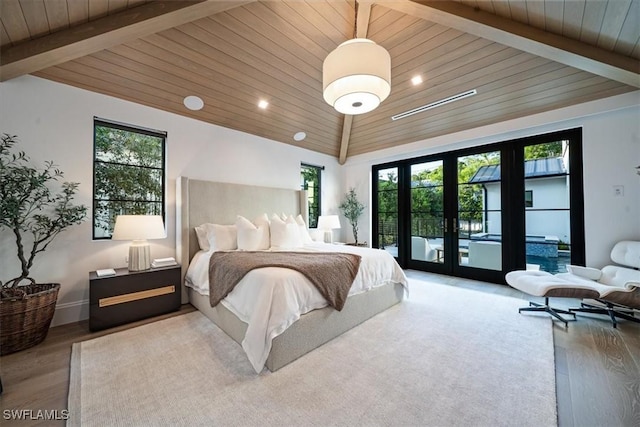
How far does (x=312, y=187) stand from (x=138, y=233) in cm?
365

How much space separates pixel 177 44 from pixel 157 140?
1329 mm

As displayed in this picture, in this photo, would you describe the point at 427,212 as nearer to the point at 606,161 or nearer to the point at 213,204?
the point at 606,161

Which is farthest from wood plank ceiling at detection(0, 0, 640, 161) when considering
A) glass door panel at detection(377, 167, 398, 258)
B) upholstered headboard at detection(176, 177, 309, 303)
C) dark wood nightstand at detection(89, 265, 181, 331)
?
dark wood nightstand at detection(89, 265, 181, 331)

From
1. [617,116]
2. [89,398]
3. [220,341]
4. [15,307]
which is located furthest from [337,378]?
[617,116]

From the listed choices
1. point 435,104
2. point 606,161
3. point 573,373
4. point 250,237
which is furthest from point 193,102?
point 606,161

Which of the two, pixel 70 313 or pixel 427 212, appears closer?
pixel 70 313

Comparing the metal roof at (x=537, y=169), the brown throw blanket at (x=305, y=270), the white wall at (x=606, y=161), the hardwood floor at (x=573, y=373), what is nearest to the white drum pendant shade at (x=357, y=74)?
the brown throw blanket at (x=305, y=270)

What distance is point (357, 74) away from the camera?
1.98 meters

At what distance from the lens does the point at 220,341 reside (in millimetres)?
2336

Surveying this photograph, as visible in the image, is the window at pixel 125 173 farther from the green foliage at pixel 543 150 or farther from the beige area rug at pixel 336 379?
the green foliage at pixel 543 150

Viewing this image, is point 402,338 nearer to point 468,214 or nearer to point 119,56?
point 468,214

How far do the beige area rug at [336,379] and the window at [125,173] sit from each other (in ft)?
5.02

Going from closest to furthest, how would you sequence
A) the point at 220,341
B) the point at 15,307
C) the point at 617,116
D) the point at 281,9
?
the point at 15,307, the point at 220,341, the point at 281,9, the point at 617,116

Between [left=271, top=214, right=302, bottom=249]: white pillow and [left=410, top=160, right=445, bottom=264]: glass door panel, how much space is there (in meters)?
2.96
